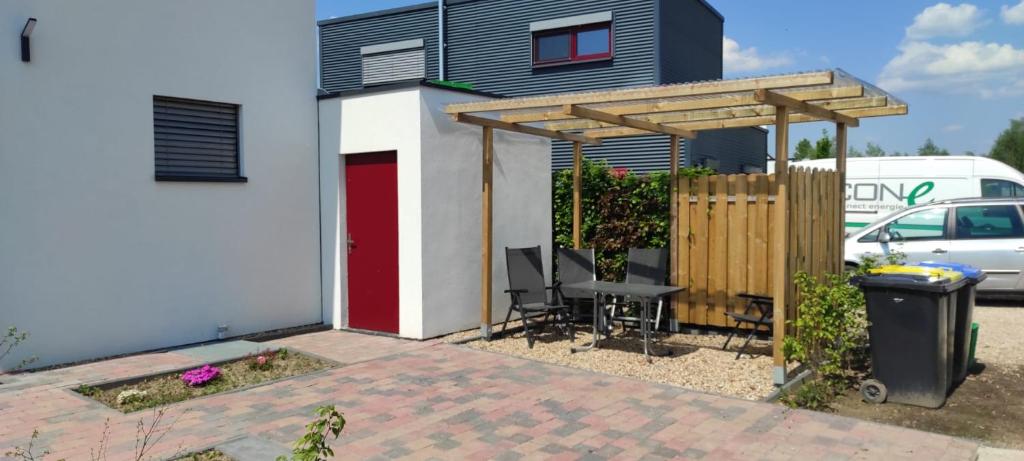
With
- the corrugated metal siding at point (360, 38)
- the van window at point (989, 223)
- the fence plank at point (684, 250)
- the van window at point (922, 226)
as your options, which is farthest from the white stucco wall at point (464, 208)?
the corrugated metal siding at point (360, 38)

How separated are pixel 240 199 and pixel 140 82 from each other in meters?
1.54

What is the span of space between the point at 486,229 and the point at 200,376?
334 cm

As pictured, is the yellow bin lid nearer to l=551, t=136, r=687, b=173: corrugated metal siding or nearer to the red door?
the red door

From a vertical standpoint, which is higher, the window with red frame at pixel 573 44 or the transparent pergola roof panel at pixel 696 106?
the window with red frame at pixel 573 44

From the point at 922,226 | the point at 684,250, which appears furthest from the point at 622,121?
the point at 922,226

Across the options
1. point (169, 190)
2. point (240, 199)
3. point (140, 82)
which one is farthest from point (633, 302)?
point (140, 82)

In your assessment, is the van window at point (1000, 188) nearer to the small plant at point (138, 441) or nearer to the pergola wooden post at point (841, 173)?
the pergola wooden post at point (841, 173)

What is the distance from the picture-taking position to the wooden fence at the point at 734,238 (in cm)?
724

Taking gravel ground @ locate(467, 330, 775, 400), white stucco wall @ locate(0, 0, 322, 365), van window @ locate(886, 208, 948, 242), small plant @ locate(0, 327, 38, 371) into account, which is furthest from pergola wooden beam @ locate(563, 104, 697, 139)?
small plant @ locate(0, 327, 38, 371)

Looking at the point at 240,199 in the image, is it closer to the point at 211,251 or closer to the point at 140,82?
the point at 211,251

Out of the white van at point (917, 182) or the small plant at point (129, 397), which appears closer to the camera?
the small plant at point (129, 397)

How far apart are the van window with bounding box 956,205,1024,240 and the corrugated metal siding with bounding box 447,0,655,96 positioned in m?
6.18

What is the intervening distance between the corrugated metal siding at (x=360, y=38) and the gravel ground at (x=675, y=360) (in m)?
10.7

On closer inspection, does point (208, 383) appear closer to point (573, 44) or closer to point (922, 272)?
point (922, 272)
